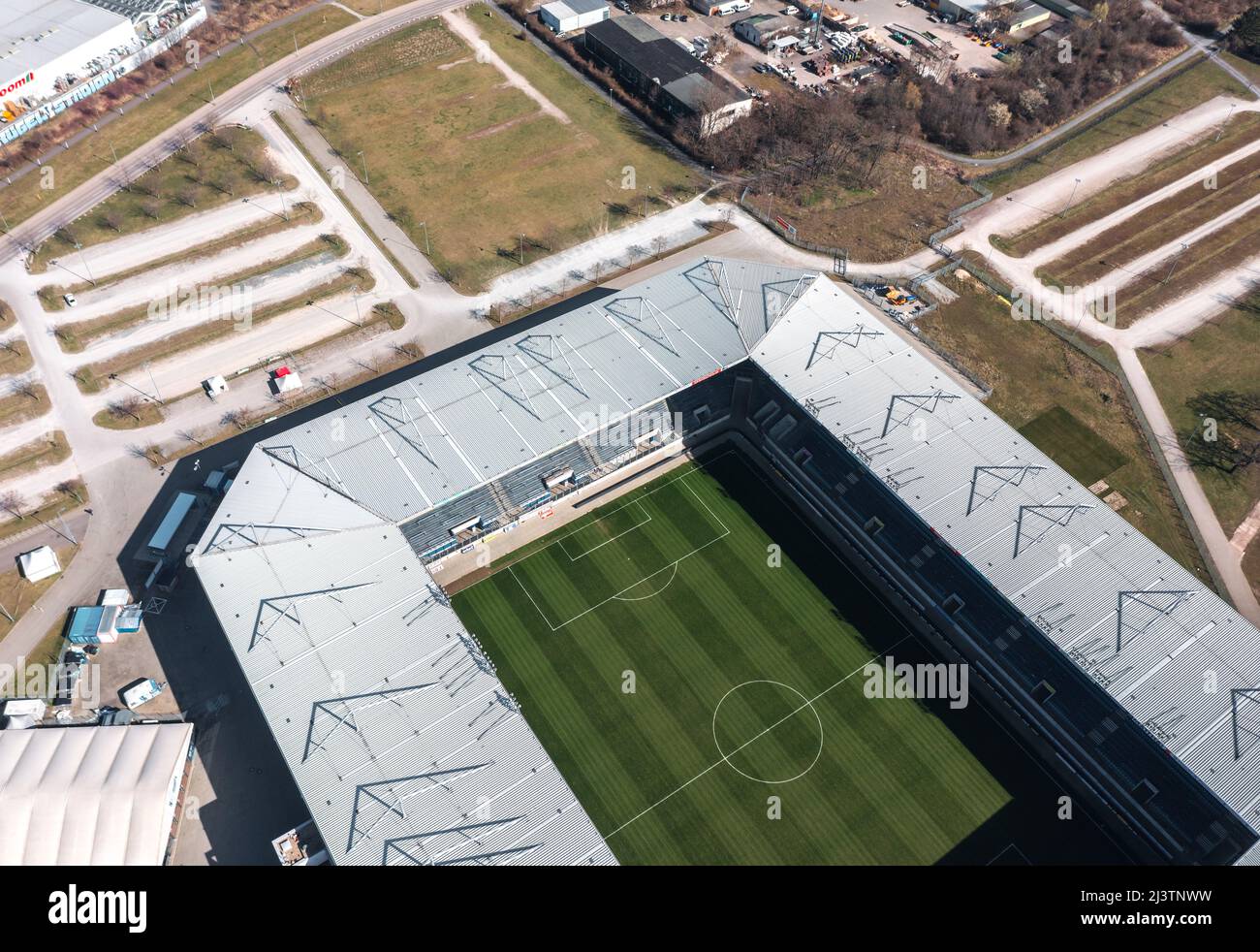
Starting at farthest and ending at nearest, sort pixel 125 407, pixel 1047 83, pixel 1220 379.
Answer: pixel 1047 83 → pixel 1220 379 → pixel 125 407

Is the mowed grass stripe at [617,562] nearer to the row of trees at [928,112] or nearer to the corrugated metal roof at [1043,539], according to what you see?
the corrugated metal roof at [1043,539]

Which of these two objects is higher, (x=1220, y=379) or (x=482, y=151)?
(x=482, y=151)

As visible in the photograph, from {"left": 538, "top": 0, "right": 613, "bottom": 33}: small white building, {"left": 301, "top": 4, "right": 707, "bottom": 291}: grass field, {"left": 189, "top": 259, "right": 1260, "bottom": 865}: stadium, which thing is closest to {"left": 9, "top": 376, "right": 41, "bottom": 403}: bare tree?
{"left": 189, "top": 259, "right": 1260, "bottom": 865}: stadium

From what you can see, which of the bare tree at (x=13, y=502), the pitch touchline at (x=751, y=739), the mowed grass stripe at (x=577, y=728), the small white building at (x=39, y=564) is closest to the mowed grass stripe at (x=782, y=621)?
the pitch touchline at (x=751, y=739)

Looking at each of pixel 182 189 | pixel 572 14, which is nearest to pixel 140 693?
pixel 182 189

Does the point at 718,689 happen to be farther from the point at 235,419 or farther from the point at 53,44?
the point at 53,44

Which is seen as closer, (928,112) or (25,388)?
(25,388)

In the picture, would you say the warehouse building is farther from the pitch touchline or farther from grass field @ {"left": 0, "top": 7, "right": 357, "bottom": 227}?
the pitch touchline
